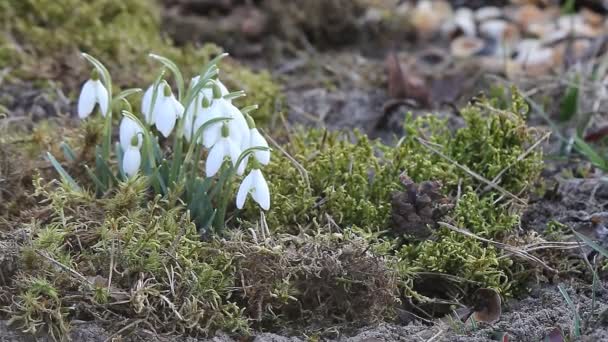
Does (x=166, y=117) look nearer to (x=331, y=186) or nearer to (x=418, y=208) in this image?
(x=331, y=186)

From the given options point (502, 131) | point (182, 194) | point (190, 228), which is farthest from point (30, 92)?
point (502, 131)

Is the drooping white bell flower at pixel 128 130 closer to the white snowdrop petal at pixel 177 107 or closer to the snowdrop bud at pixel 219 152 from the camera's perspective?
the white snowdrop petal at pixel 177 107

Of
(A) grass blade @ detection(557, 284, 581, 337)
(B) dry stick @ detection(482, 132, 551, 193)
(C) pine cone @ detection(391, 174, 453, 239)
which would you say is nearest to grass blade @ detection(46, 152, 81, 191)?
(C) pine cone @ detection(391, 174, 453, 239)

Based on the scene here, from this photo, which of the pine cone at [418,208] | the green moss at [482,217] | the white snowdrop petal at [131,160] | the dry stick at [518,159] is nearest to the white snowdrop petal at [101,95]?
the white snowdrop petal at [131,160]

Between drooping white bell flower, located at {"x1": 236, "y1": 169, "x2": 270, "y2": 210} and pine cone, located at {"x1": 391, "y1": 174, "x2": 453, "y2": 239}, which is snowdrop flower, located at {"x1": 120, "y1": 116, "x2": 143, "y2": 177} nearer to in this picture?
drooping white bell flower, located at {"x1": 236, "y1": 169, "x2": 270, "y2": 210}

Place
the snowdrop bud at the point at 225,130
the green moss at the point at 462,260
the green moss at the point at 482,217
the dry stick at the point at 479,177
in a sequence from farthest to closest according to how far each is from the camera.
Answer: the dry stick at the point at 479,177, the green moss at the point at 482,217, the green moss at the point at 462,260, the snowdrop bud at the point at 225,130
